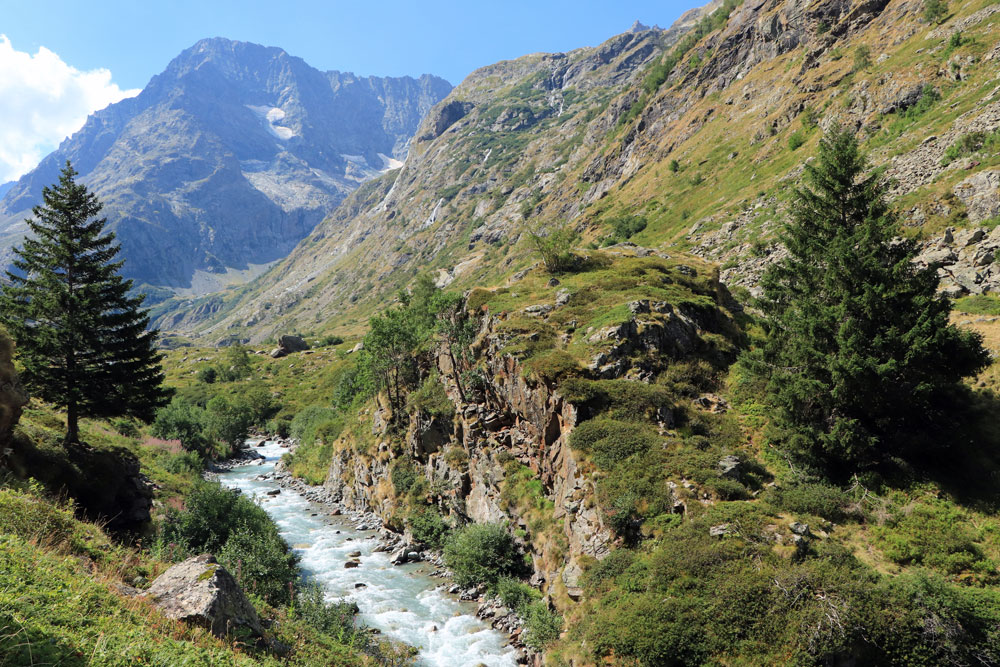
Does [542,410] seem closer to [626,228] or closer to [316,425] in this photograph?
[316,425]

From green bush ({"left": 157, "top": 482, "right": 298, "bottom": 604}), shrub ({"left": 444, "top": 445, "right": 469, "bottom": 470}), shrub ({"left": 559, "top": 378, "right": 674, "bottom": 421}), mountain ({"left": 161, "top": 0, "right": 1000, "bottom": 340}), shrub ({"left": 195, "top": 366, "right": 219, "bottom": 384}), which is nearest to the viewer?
green bush ({"left": 157, "top": 482, "right": 298, "bottom": 604})

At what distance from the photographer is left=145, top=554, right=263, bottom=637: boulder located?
43.9 ft

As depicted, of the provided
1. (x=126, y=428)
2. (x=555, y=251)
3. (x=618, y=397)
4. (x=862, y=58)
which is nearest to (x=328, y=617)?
(x=618, y=397)

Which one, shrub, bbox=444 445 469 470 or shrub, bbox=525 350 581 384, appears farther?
shrub, bbox=444 445 469 470

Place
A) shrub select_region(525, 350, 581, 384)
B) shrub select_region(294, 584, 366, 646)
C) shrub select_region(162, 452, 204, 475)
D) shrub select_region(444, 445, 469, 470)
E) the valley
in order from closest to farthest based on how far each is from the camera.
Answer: the valley < shrub select_region(294, 584, 366, 646) < shrub select_region(525, 350, 581, 384) < shrub select_region(444, 445, 469, 470) < shrub select_region(162, 452, 204, 475)

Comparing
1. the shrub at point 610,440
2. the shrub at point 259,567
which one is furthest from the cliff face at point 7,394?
the shrub at point 610,440

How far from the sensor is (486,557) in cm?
2906

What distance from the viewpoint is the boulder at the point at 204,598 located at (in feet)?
43.9

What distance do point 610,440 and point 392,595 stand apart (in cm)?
1859

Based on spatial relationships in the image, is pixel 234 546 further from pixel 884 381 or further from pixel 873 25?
pixel 873 25

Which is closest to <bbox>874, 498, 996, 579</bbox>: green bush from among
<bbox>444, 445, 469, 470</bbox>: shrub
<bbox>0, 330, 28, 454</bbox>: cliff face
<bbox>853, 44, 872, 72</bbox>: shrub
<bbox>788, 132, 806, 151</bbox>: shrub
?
<bbox>444, 445, 469, 470</bbox>: shrub

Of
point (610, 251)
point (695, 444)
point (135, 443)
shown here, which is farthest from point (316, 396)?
point (695, 444)

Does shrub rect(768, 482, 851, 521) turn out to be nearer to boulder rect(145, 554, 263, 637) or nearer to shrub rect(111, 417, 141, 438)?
boulder rect(145, 554, 263, 637)

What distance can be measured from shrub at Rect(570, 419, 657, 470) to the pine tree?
28.5m
